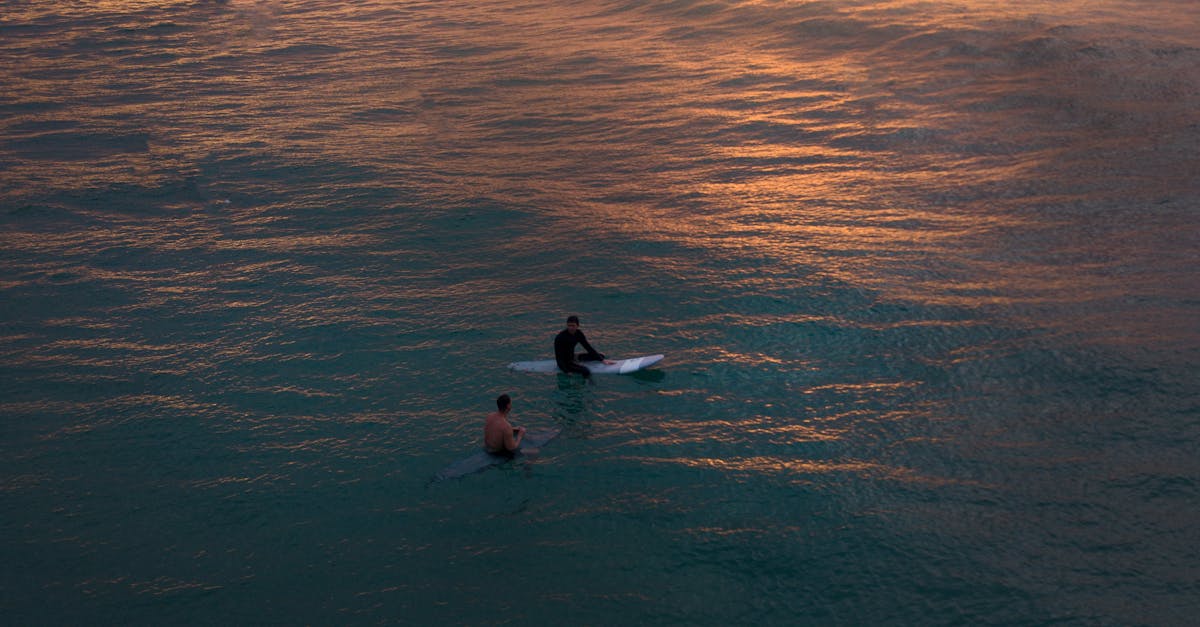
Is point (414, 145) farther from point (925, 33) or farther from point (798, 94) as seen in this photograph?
point (925, 33)

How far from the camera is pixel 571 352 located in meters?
15.8

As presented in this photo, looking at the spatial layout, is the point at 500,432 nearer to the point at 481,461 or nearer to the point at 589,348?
the point at 481,461

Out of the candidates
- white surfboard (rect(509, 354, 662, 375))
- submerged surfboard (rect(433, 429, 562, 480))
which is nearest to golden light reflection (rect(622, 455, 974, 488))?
submerged surfboard (rect(433, 429, 562, 480))

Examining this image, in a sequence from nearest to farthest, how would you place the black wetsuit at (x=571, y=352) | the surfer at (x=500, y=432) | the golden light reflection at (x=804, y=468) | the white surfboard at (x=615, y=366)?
the golden light reflection at (x=804, y=468)
the surfer at (x=500, y=432)
the black wetsuit at (x=571, y=352)
the white surfboard at (x=615, y=366)

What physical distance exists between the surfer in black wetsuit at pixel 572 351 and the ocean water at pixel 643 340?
327mm

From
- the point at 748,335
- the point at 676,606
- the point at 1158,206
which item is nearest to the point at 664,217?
the point at 748,335

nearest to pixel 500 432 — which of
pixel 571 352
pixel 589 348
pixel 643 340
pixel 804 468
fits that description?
pixel 571 352

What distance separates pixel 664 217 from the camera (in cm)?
2242

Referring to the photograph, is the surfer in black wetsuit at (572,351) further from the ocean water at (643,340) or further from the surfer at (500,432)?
the surfer at (500,432)

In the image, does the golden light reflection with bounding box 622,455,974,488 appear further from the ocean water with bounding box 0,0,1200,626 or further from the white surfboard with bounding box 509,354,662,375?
the white surfboard with bounding box 509,354,662,375

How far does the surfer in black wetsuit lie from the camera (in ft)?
51.3

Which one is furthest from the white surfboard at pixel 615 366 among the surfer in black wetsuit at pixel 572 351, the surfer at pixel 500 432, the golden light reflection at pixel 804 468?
the surfer at pixel 500 432

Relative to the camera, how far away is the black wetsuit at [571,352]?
15.6 meters

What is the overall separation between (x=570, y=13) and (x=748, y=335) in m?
30.7
